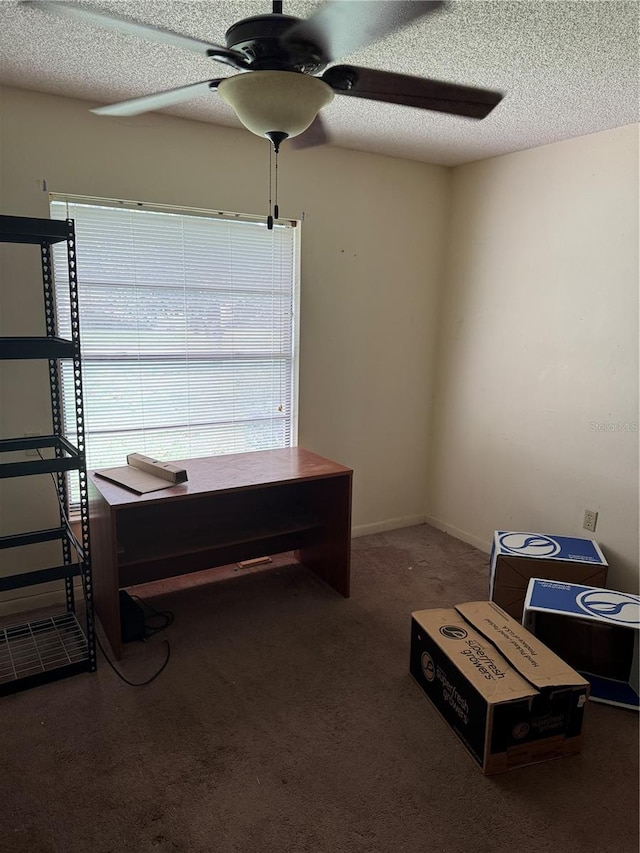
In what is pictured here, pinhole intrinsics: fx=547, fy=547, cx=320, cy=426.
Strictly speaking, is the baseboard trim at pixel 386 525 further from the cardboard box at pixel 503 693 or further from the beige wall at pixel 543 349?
the cardboard box at pixel 503 693

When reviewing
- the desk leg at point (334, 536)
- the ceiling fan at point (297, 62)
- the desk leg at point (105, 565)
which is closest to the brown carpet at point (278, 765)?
the desk leg at point (105, 565)

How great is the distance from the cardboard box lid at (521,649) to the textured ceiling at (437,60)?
2109 mm

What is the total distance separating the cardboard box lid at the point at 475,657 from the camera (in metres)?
1.85

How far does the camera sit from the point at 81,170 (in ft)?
8.55

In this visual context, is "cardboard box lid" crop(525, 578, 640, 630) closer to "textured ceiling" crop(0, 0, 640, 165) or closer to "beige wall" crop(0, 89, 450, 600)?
"beige wall" crop(0, 89, 450, 600)

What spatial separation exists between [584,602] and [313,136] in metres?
2.12

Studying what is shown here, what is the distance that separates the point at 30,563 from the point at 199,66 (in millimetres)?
2413

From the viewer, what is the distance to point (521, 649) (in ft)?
6.80

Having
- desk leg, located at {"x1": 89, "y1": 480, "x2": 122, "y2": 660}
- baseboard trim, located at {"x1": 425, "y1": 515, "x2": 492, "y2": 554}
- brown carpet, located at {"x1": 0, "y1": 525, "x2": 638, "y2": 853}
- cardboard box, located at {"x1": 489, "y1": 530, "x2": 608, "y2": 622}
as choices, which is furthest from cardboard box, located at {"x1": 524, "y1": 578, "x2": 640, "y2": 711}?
desk leg, located at {"x1": 89, "y1": 480, "x2": 122, "y2": 660}

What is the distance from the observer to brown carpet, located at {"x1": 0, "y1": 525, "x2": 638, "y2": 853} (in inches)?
64.0

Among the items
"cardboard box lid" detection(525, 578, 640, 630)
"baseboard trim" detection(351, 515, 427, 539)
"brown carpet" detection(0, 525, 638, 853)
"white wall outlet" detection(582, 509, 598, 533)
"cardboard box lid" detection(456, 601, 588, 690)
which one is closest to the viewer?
"brown carpet" detection(0, 525, 638, 853)

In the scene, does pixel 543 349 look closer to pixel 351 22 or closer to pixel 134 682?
pixel 351 22

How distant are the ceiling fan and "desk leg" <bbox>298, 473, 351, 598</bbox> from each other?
1.81m

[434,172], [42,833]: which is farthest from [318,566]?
[434,172]
